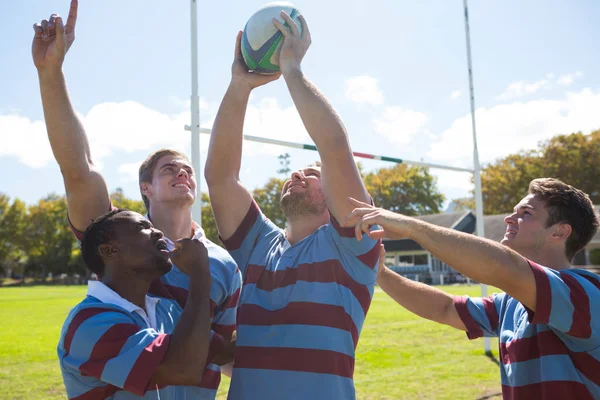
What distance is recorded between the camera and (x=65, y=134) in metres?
2.24

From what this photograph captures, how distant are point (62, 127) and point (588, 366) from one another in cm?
233

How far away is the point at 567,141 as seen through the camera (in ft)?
120

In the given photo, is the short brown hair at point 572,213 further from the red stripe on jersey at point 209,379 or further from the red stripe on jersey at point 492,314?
the red stripe on jersey at point 209,379

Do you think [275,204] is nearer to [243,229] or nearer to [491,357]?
[491,357]

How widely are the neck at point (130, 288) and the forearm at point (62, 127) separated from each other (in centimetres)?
49

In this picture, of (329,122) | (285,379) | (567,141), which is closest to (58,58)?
(329,122)

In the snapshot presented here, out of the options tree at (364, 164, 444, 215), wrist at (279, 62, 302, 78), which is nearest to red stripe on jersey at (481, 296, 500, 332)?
wrist at (279, 62, 302, 78)

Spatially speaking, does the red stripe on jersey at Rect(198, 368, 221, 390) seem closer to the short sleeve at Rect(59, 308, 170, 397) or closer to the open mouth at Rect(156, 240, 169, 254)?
the short sleeve at Rect(59, 308, 170, 397)

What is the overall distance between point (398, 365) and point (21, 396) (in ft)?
14.3

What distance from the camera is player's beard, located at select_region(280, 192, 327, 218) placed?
2394mm

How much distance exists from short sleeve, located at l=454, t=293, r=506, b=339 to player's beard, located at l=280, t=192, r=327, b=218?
103 centimetres

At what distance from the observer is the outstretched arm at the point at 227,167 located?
98.2 inches

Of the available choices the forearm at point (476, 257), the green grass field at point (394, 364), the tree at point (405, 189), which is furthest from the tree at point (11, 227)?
the forearm at point (476, 257)

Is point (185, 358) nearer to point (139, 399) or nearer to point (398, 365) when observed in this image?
point (139, 399)
